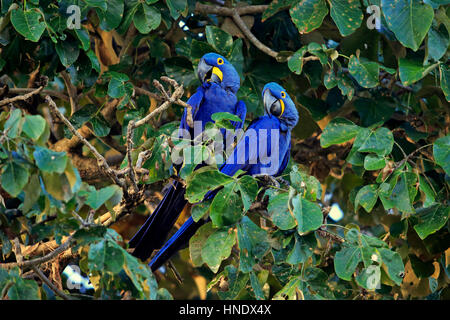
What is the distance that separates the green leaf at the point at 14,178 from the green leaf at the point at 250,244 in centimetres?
85

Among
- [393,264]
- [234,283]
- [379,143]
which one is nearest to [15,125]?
[234,283]

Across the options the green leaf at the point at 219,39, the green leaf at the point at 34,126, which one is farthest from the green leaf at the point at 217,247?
the green leaf at the point at 219,39

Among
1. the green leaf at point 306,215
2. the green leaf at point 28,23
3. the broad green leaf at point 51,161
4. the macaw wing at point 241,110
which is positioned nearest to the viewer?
the broad green leaf at point 51,161

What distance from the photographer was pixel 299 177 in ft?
7.78

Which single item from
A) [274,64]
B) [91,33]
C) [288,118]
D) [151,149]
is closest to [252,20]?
[274,64]

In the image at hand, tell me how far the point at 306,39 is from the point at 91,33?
1.30m

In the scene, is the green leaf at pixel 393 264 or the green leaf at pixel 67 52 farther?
the green leaf at pixel 67 52

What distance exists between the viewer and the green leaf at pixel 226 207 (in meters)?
2.32

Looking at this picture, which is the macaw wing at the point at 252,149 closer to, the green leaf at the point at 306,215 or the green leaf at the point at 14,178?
the green leaf at the point at 306,215

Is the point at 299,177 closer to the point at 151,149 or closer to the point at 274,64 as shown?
the point at 151,149

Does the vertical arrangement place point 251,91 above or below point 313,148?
above

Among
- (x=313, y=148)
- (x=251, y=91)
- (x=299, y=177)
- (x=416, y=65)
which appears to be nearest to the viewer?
(x=299, y=177)

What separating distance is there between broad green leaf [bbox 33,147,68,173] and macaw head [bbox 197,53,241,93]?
5.09 ft
